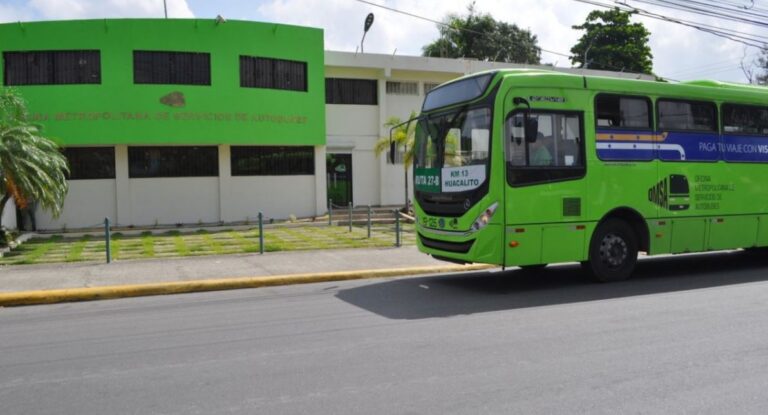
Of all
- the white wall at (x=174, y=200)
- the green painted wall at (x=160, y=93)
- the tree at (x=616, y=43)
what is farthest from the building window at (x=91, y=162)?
the tree at (x=616, y=43)

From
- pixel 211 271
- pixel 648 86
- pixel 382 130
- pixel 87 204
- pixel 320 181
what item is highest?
pixel 382 130

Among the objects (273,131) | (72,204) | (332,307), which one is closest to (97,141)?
(72,204)

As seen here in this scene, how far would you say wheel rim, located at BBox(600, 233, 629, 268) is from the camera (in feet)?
34.2

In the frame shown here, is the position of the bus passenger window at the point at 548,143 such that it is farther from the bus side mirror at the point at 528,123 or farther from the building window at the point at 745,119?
the building window at the point at 745,119

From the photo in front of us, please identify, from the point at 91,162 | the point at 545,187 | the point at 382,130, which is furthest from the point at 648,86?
the point at 91,162

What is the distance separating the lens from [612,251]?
10508 millimetres

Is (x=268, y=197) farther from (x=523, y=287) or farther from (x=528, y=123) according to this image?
(x=528, y=123)

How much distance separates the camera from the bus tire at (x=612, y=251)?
1029cm

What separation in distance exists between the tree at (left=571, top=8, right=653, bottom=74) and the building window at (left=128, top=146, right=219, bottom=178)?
33744mm

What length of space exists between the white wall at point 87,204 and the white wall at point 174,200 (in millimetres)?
684

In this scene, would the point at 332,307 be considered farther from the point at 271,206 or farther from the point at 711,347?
the point at 271,206

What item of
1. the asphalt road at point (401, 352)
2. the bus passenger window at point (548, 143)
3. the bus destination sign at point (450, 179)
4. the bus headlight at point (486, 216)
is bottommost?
the asphalt road at point (401, 352)

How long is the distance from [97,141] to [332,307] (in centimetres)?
1474

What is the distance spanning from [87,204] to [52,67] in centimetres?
458
